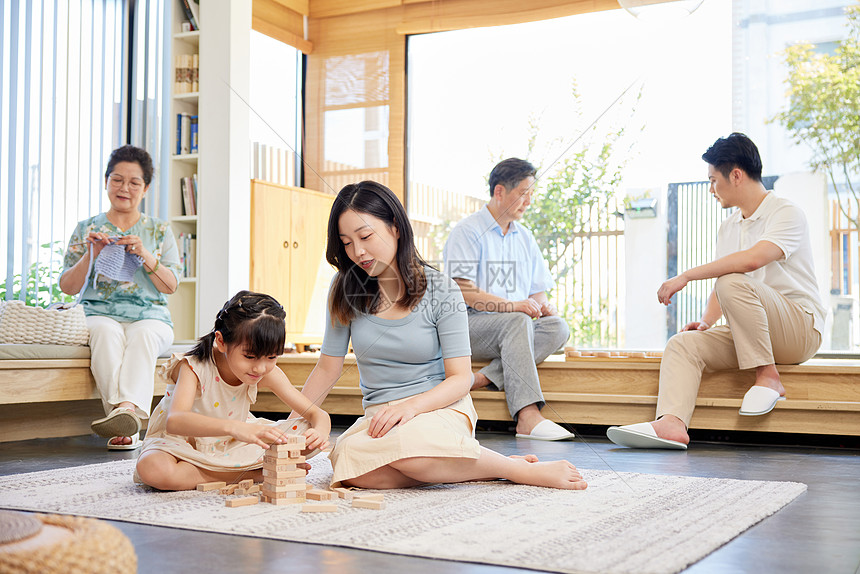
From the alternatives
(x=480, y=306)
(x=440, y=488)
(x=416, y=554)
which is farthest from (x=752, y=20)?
(x=416, y=554)

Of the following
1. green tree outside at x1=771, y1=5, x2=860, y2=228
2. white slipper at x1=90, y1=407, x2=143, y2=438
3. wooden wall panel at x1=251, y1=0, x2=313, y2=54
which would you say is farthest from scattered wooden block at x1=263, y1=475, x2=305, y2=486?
wooden wall panel at x1=251, y1=0, x2=313, y2=54

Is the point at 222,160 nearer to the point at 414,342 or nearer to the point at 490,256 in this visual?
the point at 490,256

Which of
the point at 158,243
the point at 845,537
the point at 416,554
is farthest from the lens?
the point at 158,243

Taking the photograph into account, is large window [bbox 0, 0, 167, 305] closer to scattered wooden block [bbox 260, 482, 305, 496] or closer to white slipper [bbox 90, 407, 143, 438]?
white slipper [bbox 90, 407, 143, 438]

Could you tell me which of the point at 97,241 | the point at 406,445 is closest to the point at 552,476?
the point at 406,445

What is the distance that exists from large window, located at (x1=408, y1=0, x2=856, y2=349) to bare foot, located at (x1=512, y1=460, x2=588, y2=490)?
2726 mm

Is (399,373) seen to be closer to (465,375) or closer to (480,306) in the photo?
(465,375)

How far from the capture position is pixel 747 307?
2.75 meters

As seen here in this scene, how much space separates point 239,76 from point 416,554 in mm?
3619

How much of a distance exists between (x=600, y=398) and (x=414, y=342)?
151cm

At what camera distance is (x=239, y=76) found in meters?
4.39

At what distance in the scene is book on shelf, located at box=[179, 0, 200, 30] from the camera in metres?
4.45

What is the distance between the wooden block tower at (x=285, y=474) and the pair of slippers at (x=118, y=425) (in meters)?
1.19

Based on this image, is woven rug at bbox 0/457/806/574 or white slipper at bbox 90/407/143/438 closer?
woven rug at bbox 0/457/806/574
